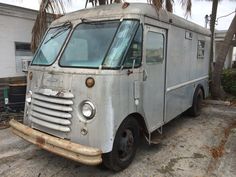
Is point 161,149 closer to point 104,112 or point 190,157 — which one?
point 190,157

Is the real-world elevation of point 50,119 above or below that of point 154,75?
below

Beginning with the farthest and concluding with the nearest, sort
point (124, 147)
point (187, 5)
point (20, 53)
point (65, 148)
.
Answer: point (187, 5), point (20, 53), point (124, 147), point (65, 148)

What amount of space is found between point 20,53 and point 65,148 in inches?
214

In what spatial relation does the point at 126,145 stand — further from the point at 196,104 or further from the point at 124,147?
A: the point at 196,104

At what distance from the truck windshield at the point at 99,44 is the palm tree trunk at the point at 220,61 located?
19.5 feet

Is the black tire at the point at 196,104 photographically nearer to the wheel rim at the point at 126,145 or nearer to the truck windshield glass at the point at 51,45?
the wheel rim at the point at 126,145

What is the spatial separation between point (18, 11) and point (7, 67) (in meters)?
1.71

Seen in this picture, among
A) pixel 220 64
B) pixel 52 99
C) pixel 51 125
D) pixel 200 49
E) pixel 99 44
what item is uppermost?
pixel 200 49

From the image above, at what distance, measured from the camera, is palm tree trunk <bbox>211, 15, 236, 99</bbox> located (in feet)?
27.2

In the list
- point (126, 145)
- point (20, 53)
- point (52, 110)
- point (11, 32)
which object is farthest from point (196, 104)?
point (11, 32)

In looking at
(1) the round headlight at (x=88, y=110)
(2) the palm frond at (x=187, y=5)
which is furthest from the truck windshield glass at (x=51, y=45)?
(2) the palm frond at (x=187, y=5)

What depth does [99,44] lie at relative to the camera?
343cm

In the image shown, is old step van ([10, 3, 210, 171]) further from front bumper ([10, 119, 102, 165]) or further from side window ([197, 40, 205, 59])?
side window ([197, 40, 205, 59])

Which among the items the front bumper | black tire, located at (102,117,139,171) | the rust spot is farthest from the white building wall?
black tire, located at (102,117,139,171)
